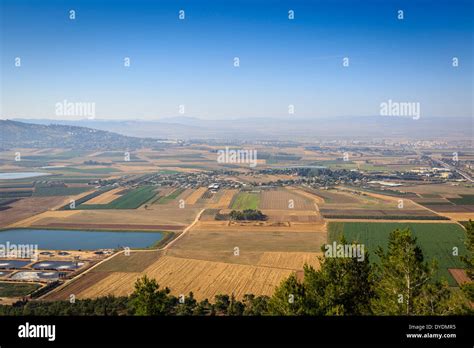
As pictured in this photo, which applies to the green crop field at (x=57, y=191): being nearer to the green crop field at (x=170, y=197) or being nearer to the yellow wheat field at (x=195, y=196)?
the green crop field at (x=170, y=197)

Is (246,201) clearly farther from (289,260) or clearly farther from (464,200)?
(464,200)

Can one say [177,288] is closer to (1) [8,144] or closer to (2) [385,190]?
(2) [385,190]

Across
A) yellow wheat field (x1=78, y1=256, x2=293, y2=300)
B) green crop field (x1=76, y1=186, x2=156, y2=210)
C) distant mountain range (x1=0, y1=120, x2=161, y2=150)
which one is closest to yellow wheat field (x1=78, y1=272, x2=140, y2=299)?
yellow wheat field (x1=78, y1=256, x2=293, y2=300)

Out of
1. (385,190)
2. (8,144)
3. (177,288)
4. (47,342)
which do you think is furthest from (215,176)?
(8,144)

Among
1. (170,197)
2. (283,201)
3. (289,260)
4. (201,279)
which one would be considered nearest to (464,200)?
(283,201)

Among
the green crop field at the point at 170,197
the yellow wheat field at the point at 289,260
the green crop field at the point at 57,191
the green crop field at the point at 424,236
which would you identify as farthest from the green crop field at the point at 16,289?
the green crop field at the point at 57,191
